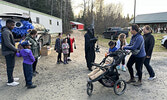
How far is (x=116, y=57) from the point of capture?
3535 mm

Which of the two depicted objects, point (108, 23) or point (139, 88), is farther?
point (108, 23)

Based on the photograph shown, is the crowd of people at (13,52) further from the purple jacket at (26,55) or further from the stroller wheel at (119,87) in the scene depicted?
the stroller wheel at (119,87)

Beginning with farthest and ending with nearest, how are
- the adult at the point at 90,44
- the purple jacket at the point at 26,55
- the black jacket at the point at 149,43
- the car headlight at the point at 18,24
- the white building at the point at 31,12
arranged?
the white building at the point at 31,12
the car headlight at the point at 18,24
the adult at the point at 90,44
the black jacket at the point at 149,43
the purple jacket at the point at 26,55

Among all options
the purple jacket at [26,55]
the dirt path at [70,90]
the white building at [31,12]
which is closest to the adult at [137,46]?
the dirt path at [70,90]

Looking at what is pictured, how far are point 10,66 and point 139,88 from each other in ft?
13.4

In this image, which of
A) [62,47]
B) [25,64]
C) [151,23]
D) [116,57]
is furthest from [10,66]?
[151,23]

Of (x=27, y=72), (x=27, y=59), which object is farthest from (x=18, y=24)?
(x=27, y=72)

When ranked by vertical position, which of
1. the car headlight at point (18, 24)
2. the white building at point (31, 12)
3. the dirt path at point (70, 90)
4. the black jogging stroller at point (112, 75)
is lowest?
the dirt path at point (70, 90)

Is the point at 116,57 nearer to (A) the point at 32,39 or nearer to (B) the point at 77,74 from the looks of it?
(B) the point at 77,74

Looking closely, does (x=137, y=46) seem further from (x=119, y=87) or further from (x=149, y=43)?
(x=119, y=87)

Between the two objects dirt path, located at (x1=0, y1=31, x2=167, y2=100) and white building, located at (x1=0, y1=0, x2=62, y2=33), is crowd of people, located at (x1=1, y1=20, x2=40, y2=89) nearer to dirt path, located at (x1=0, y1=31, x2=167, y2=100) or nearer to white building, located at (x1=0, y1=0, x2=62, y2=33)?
dirt path, located at (x1=0, y1=31, x2=167, y2=100)

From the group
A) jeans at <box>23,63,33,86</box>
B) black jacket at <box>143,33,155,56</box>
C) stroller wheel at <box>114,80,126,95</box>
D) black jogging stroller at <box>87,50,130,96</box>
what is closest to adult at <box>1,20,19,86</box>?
jeans at <box>23,63,33,86</box>

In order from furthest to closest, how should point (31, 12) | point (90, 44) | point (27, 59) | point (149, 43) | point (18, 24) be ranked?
point (31, 12)
point (18, 24)
point (90, 44)
point (149, 43)
point (27, 59)

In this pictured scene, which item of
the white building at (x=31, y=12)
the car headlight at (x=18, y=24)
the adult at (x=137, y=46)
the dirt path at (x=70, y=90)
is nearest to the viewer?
the dirt path at (x=70, y=90)
